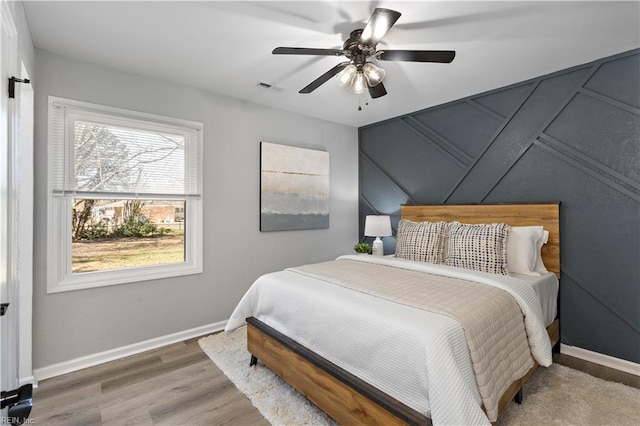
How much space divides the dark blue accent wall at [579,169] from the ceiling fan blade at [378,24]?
1927 mm

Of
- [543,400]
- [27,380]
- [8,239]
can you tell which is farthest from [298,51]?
[27,380]

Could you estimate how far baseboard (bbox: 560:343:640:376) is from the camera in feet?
7.86

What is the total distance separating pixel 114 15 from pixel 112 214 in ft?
5.27

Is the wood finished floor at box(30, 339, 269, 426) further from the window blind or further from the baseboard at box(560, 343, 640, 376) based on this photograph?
the baseboard at box(560, 343, 640, 376)

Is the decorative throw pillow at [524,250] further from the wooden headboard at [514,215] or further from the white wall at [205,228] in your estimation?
the white wall at [205,228]

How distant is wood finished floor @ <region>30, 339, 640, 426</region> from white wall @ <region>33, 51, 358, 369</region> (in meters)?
0.28

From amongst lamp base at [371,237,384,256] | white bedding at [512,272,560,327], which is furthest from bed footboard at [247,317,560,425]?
lamp base at [371,237,384,256]

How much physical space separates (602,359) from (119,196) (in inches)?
169

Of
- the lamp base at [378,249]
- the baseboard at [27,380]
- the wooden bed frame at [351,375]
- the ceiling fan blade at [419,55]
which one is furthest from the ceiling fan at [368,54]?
the baseboard at [27,380]

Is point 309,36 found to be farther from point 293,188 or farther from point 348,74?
point 293,188

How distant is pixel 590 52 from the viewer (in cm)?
243

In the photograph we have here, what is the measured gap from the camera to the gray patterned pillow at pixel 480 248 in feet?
8.38

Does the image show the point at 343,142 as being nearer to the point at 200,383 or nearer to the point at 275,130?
the point at 275,130

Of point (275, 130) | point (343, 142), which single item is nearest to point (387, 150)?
point (343, 142)
